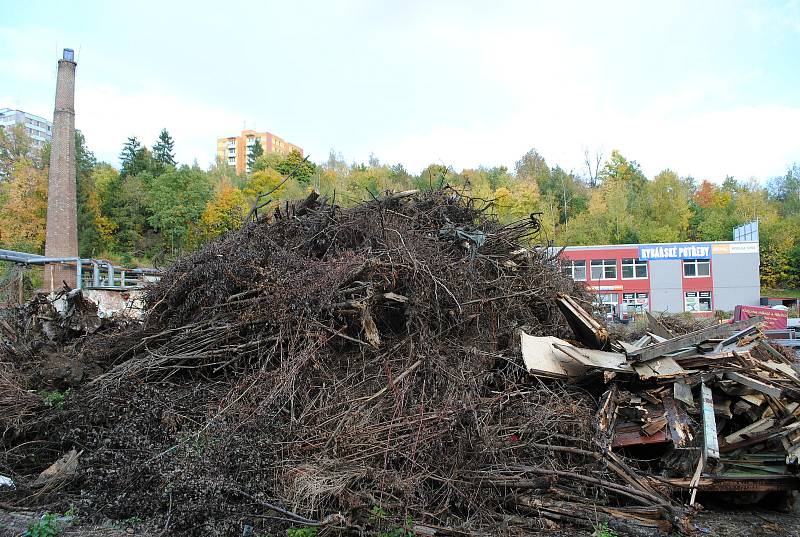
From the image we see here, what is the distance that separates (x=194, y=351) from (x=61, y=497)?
175cm

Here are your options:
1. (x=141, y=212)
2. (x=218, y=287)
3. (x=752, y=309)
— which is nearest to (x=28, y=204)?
(x=141, y=212)

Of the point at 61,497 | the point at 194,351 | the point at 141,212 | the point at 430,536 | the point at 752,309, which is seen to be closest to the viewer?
the point at 430,536

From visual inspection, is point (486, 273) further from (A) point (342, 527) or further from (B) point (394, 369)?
(A) point (342, 527)

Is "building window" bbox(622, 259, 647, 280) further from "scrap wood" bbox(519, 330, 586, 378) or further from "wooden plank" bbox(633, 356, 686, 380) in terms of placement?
"wooden plank" bbox(633, 356, 686, 380)

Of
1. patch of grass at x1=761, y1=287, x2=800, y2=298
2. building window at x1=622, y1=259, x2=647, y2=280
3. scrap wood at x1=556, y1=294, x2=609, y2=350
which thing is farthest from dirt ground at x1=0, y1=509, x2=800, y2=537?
patch of grass at x1=761, y1=287, x2=800, y2=298

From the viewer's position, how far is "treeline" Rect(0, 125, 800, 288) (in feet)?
141

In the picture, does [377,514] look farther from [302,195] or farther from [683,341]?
[302,195]

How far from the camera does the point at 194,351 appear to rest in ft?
19.3

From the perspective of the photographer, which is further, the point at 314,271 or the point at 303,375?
the point at 314,271

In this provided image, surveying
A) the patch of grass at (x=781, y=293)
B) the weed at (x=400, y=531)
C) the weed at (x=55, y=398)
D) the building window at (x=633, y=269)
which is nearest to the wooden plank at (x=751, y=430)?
the weed at (x=400, y=531)

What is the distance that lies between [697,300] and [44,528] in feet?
148

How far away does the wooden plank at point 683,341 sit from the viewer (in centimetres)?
554

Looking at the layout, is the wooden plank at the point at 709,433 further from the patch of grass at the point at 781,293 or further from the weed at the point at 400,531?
the patch of grass at the point at 781,293

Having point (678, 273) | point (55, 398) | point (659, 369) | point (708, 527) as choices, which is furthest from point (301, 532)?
point (678, 273)
